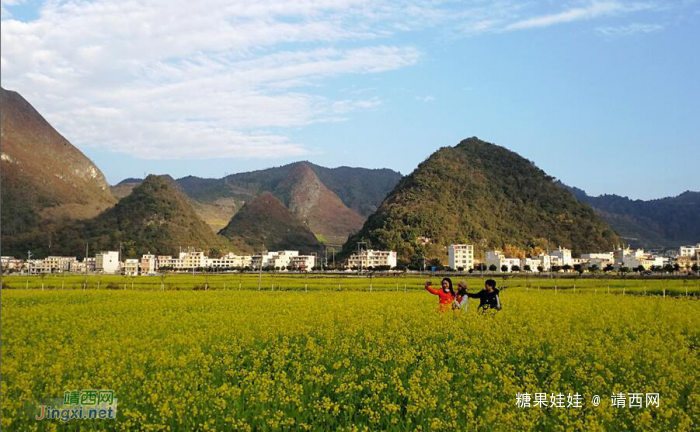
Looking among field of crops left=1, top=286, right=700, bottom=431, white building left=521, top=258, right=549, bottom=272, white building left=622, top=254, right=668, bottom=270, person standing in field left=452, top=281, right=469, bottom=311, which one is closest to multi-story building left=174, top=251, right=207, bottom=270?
white building left=521, top=258, right=549, bottom=272

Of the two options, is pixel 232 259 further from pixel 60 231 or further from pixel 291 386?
pixel 291 386

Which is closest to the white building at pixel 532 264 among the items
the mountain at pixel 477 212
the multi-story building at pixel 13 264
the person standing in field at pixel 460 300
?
the mountain at pixel 477 212

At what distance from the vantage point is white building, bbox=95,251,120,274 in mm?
113988

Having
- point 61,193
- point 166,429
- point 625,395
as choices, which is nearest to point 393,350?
point 625,395

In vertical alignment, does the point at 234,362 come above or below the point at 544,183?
below

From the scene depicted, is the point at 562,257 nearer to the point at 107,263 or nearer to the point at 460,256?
the point at 460,256

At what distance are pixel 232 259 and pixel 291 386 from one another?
144m

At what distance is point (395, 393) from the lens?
30.4ft

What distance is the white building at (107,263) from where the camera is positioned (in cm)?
11399

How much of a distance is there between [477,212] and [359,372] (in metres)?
127

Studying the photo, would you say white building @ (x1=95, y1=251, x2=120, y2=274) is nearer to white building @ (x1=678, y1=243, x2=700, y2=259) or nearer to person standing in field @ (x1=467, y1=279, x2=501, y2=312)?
person standing in field @ (x1=467, y1=279, x2=501, y2=312)

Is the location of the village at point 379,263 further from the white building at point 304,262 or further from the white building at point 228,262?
the white building at point 228,262

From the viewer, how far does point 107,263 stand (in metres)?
116

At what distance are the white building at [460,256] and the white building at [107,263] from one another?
65510 mm
